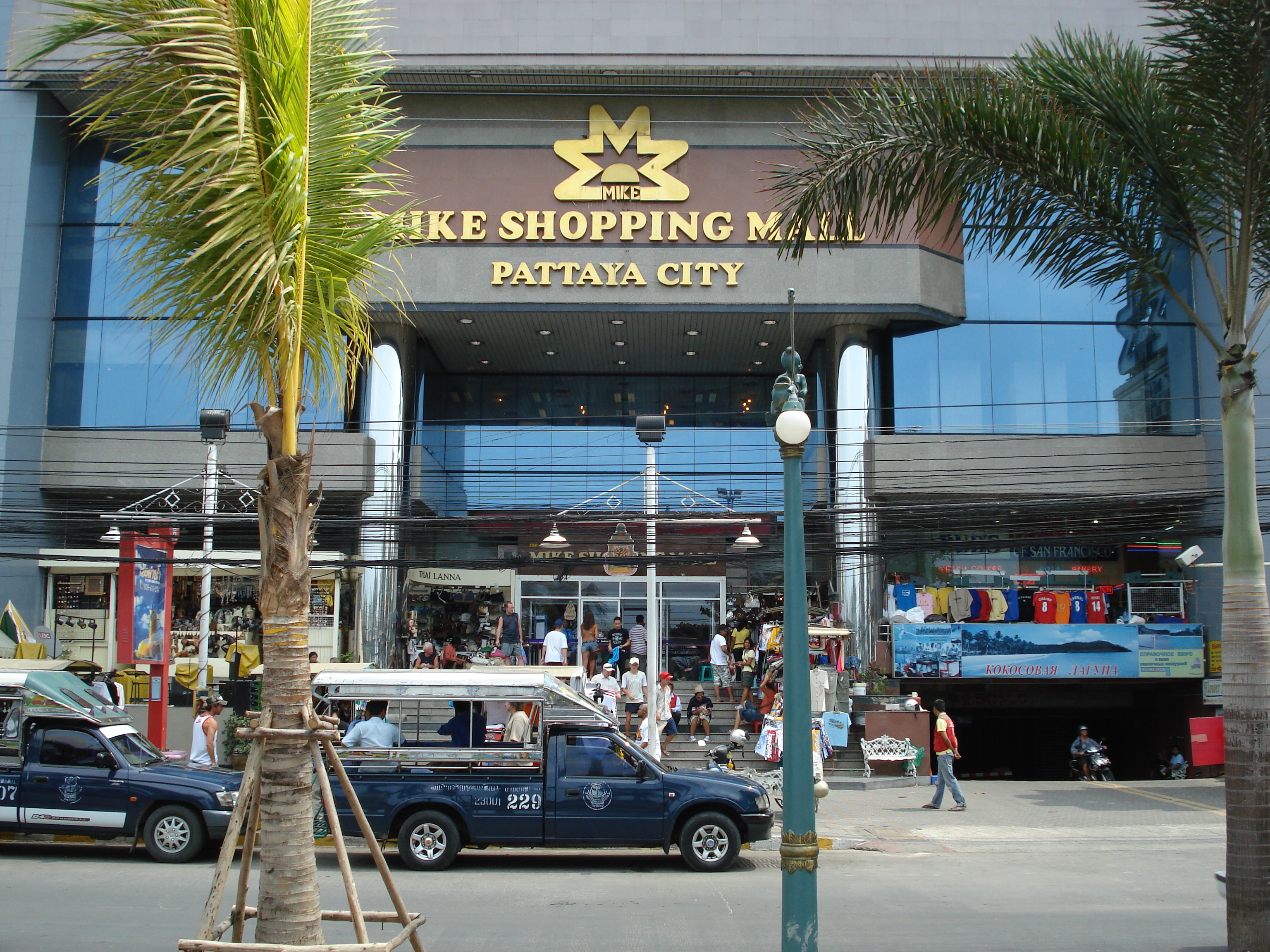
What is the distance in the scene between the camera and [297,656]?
550cm

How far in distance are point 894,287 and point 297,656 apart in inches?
917

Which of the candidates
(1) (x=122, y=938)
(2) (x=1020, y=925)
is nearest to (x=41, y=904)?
→ (1) (x=122, y=938)

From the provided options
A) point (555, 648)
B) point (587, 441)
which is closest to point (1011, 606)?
point (555, 648)

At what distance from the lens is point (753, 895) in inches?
470

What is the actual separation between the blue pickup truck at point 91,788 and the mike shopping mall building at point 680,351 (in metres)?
11.8

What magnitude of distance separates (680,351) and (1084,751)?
14626mm

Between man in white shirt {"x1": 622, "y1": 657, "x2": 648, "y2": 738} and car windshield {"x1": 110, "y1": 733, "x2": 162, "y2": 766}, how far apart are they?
971 centimetres

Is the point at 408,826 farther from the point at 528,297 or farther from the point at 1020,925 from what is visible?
the point at 528,297

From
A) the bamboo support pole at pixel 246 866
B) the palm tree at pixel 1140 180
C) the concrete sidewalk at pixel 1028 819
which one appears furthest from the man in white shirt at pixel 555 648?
the bamboo support pole at pixel 246 866

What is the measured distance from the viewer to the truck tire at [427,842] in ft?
43.3

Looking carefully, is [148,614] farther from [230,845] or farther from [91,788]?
[230,845]

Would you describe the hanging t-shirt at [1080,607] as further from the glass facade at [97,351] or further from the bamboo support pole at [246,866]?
the bamboo support pole at [246,866]

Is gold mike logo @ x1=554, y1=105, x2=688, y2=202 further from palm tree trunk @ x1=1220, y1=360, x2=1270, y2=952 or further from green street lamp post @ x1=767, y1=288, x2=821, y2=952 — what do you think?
palm tree trunk @ x1=1220, y1=360, x2=1270, y2=952

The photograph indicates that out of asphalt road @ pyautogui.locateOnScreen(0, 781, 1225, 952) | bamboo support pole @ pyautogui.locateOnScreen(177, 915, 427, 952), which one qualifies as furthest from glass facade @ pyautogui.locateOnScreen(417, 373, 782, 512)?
bamboo support pole @ pyautogui.locateOnScreen(177, 915, 427, 952)
